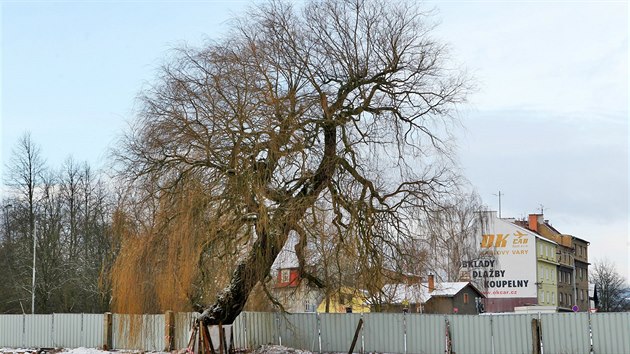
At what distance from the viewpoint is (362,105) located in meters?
25.0

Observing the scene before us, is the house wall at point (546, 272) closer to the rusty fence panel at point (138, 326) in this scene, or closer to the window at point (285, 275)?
the window at point (285, 275)

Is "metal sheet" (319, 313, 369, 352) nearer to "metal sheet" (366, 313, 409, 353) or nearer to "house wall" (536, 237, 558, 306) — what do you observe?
"metal sheet" (366, 313, 409, 353)

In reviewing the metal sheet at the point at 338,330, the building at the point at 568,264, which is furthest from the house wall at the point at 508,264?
the metal sheet at the point at 338,330

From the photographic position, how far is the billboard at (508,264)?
79.8 meters

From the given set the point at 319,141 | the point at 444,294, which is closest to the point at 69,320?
the point at 319,141

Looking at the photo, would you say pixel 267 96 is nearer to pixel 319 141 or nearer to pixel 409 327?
pixel 319 141

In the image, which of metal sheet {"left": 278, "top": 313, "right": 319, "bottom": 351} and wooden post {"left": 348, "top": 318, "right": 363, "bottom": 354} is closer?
wooden post {"left": 348, "top": 318, "right": 363, "bottom": 354}

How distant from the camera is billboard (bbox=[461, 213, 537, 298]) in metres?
79.8

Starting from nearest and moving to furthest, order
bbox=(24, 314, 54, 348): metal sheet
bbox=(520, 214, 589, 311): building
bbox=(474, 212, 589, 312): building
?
bbox=(24, 314, 54, 348): metal sheet → bbox=(474, 212, 589, 312): building → bbox=(520, 214, 589, 311): building

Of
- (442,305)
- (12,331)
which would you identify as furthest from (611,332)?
(442,305)

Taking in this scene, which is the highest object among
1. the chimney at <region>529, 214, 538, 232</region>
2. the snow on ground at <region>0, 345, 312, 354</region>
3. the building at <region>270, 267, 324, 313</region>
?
the chimney at <region>529, 214, 538, 232</region>

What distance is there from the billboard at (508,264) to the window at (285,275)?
54.2 metres

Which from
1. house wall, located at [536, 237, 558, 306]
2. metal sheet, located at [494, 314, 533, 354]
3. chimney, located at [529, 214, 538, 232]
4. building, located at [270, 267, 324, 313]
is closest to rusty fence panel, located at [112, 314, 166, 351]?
building, located at [270, 267, 324, 313]

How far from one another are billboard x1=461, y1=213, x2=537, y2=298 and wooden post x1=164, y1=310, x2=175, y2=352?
52816mm
